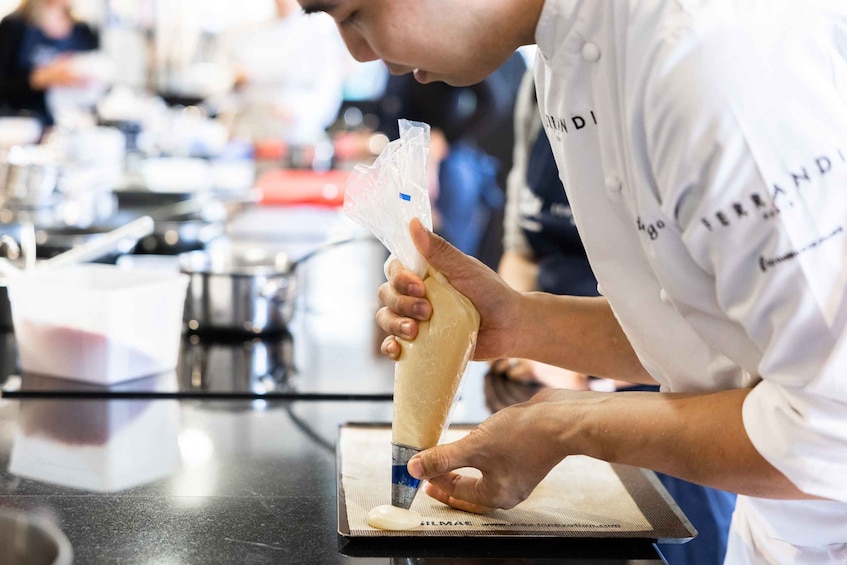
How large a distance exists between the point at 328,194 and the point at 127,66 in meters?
3.89

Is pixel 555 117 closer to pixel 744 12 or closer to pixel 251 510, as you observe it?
pixel 744 12

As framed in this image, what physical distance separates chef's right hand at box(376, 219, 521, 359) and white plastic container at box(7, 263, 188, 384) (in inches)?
21.2

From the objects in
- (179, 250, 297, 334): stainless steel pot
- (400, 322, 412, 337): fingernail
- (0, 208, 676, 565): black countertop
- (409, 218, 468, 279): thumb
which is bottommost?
(0, 208, 676, 565): black countertop

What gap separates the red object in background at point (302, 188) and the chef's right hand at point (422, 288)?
93.0 inches

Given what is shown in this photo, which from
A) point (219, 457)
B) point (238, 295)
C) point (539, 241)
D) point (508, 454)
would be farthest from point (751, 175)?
point (539, 241)

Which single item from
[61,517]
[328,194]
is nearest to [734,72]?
[61,517]

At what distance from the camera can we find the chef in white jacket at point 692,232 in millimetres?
808

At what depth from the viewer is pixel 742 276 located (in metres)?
0.84

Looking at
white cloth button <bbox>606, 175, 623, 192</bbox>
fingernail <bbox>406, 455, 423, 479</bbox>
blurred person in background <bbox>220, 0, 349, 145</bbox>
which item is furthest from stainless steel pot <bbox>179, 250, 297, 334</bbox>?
blurred person in background <bbox>220, 0, 349, 145</bbox>

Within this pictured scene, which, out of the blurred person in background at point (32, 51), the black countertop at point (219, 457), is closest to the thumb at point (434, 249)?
the black countertop at point (219, 457)

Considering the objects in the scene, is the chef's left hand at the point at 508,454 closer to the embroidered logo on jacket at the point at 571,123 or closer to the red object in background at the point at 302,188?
the embroidered logo on jacket at the point at 571,123

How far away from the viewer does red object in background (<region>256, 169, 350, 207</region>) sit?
12.3 ft

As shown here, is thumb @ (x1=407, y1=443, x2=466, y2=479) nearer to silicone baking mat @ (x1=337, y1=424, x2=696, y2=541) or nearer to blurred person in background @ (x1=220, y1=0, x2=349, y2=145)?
silicone baking mat @ (x1=337, y1=424, x2=696, y2=541)

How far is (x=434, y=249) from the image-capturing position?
42.5 inches
